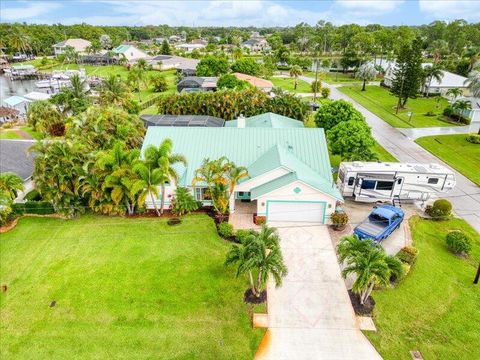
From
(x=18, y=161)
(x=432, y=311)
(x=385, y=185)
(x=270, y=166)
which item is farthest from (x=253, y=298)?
(x=18, y=161)

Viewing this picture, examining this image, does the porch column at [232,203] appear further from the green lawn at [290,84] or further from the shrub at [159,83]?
the shrub at [159,83]

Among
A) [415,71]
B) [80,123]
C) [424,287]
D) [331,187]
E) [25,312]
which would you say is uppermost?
[415,71]

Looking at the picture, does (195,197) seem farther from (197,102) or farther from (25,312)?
(197,102)

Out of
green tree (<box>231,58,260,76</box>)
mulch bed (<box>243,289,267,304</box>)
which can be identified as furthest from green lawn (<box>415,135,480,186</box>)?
green tree (<box>231,58,260,76</box>)

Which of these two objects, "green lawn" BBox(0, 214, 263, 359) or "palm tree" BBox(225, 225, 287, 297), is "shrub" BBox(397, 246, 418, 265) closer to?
"palm tree" BBox(225, 225, 287, 297)

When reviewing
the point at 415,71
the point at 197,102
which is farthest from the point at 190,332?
the point at 415,71

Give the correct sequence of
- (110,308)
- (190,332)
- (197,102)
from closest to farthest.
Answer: (190,332) → (110,308) → (197,102)
